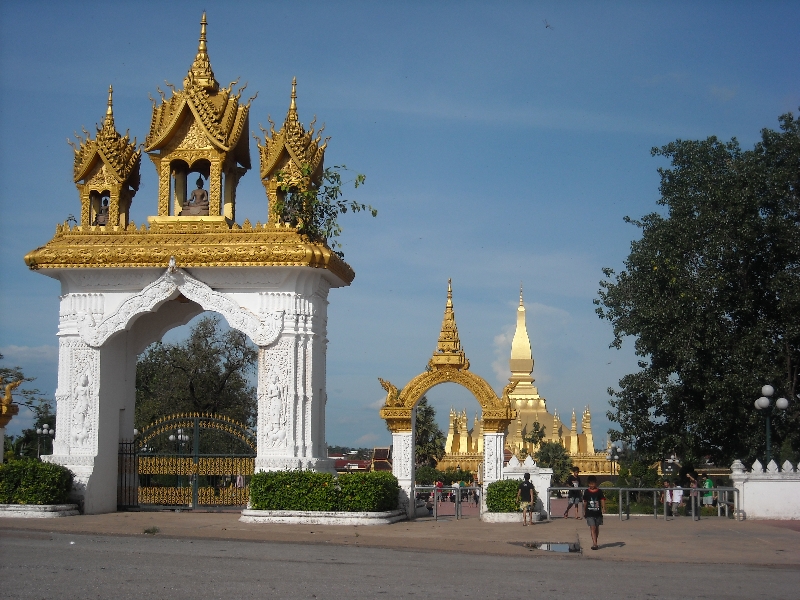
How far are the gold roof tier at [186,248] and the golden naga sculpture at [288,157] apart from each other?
3.22 ft

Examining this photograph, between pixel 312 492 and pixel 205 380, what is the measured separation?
20.8 metres

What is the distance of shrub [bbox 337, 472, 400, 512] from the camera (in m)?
19.5

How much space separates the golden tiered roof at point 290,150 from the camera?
21.2 metres

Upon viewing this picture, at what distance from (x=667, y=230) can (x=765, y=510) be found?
30.2ft

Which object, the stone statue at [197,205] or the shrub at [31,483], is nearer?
the shrub at [31,483]

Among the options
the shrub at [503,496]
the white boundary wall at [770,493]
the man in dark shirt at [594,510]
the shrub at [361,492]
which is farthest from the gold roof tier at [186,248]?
the white boundary wall at [770,493]

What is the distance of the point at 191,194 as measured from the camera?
22.1m

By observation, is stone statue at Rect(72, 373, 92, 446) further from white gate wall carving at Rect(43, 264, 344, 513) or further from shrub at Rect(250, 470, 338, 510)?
shrub at Rect(250, 470, 338, 510)

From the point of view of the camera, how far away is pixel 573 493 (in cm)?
2308

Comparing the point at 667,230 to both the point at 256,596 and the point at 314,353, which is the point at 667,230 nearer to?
the point at 314,353

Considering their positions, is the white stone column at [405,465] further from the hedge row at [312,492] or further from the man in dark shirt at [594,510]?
the man in dark shirt at [594,510]

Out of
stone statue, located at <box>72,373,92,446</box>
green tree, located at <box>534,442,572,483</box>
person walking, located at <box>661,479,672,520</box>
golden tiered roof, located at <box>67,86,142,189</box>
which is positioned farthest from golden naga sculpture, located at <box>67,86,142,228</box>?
green tree, located at <box>534,442,572,483</box>

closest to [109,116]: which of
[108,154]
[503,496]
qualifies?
[108,154]

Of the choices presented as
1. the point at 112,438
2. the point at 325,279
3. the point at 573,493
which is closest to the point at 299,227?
the point at 325,279
